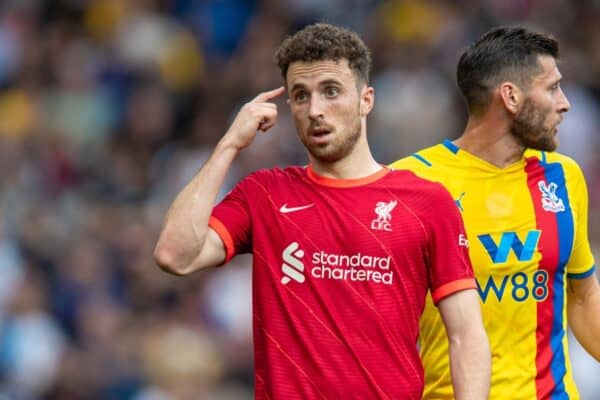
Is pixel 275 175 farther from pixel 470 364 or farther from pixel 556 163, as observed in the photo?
pixel 556 163

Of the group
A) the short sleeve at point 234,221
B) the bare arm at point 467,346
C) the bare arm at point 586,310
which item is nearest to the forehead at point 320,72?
the short sleeve at point 234,221

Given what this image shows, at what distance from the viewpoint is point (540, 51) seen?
22.6 feet

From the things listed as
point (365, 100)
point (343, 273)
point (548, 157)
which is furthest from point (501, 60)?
point (343, 273)

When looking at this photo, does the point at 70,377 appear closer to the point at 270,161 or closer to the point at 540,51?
the point at 270,161

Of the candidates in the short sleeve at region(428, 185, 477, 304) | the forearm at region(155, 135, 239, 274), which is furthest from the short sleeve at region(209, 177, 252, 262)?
the short sleeve at region(428, 185, 477, 304)

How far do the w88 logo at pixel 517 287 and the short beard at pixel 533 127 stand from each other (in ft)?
1.85

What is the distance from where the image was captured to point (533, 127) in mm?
6805

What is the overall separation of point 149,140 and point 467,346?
31.8 feet

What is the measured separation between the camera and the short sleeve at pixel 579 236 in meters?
6.91

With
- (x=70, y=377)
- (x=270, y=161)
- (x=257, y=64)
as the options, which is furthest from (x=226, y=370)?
(x=257, y=64)

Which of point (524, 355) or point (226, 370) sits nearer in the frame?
point (524, 355)

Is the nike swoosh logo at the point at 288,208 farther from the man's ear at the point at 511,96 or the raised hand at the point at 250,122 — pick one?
the man's ear at the point at 511,96

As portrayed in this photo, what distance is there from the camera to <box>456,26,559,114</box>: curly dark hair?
686 cm

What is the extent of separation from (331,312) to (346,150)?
66cm
